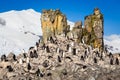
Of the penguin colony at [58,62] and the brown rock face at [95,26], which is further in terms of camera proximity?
the brown rock face at [95,26]

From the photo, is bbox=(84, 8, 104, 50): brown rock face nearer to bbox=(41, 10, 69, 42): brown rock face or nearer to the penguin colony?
bbox=(41, 10, 69, 42): brown rock face

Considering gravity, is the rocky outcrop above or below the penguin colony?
above

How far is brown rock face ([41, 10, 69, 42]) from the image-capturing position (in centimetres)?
19575

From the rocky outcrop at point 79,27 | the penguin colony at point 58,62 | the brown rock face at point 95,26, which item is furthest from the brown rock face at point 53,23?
the brown rock face at point 95,26

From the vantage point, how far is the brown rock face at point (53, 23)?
642 feet

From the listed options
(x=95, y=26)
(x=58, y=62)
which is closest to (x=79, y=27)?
(x=95, y=26)

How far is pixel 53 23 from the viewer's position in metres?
197

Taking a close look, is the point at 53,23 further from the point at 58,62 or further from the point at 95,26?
the point at 58,62

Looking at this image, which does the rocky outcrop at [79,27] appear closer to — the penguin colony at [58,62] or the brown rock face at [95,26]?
the brown rock face at [95,26]

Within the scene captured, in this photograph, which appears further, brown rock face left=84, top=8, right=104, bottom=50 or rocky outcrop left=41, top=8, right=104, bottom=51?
brown rock face left=84, top=8, right=104, bottom=50

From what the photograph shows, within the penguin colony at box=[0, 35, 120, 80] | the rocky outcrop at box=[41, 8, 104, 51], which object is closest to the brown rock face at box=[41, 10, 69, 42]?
the rocky outcrop at box=[41, 8, 104, 51]

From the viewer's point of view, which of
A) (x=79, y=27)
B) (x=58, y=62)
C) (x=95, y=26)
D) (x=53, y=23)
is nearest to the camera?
(x=58, y=62)

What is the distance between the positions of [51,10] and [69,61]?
34.7m

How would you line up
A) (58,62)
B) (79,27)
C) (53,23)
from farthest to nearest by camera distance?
(53,23)
(79,27)
(58,62)
